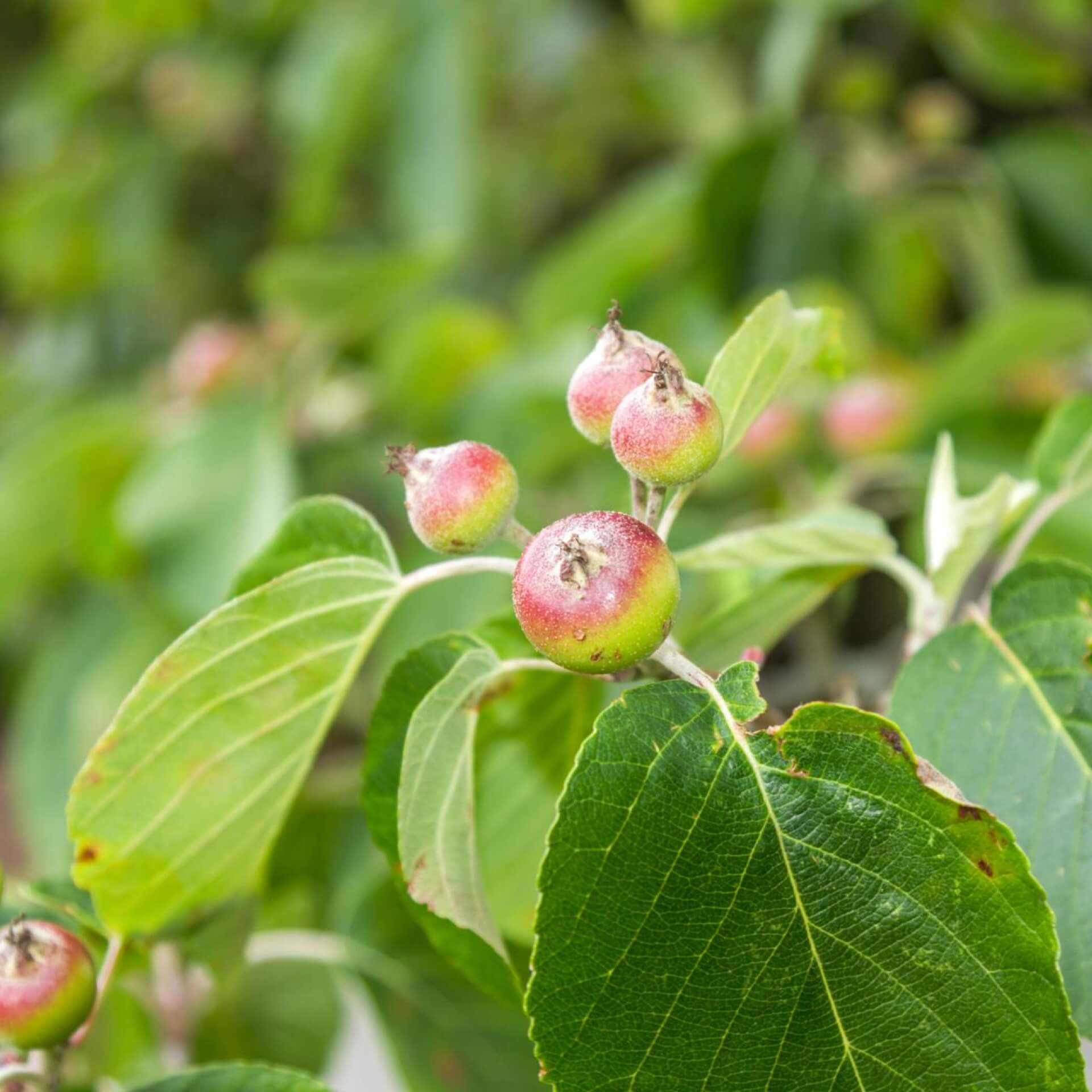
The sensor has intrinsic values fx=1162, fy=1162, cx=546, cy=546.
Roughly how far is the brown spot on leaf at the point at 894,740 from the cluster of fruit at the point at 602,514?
65 mm

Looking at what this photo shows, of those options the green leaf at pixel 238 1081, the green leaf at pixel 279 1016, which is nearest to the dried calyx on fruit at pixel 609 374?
the green leaf at pixel 238 1081

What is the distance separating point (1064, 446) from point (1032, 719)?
15cm

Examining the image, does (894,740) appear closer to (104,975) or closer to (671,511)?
(671,511)

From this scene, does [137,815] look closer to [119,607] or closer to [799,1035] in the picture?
[799,1035]

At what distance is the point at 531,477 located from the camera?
0.97 m

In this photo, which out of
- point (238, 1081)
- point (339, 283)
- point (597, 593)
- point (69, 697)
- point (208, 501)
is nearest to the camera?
point (597, 593)

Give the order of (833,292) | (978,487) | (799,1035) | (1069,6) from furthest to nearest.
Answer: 1. (833,292)
2. (1069,6)
3. (978,487)
4. (799,1035)

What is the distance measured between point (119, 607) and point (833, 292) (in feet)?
2.57

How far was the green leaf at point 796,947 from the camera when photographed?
0.31 metres

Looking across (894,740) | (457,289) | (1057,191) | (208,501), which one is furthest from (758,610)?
(457,289)

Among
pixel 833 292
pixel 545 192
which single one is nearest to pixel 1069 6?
pixel 833 292

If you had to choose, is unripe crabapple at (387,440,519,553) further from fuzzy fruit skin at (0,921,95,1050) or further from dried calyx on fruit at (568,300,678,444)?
fuzzy fruit skin at (0,921,95,1050)

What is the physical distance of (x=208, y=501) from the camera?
0.90m

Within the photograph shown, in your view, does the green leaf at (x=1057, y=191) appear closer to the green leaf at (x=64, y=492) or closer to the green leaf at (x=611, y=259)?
the green leaf at (x=611, y=259)
